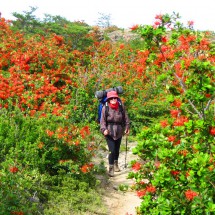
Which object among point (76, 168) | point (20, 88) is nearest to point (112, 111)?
point (76, 168)

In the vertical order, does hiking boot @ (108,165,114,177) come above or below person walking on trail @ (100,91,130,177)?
below

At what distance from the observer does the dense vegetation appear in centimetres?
352

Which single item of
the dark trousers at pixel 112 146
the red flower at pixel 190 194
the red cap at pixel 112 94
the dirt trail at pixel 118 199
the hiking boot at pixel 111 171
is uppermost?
the red cap at pixel 112 94

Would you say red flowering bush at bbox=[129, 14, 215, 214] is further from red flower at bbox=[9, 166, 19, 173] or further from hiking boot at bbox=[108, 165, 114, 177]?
hiking boot at bbox=[108, 165, 114, 177]

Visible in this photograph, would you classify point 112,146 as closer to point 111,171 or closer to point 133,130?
point 111,171

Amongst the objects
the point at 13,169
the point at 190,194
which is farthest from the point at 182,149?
the point at 13,169

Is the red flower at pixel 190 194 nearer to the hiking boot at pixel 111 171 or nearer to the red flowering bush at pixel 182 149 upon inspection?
the red flowering bush at pixel 182 149

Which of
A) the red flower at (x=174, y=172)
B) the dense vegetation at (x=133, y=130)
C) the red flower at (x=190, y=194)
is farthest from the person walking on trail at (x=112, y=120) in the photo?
the red flower at (x=190, y=194)

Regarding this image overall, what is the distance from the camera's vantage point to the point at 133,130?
1154 centimetres

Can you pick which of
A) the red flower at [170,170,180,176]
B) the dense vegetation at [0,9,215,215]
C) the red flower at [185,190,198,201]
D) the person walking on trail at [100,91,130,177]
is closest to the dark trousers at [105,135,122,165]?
the person walking on trail at [100,91,130,177]

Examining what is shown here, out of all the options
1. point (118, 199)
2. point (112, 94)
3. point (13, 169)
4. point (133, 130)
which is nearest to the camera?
point (13, 169)

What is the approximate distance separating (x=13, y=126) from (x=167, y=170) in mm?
3747

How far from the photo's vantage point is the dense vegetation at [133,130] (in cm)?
352

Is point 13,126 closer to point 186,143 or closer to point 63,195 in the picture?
point 63,195
